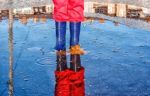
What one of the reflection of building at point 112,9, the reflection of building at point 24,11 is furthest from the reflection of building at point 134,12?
the reflection of building at point 24,11

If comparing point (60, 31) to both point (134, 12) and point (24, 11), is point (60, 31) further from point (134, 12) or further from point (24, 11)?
point (24, 11)

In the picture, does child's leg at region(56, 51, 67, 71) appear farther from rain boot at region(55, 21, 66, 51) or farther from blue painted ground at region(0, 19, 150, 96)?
rain boot at region(55, 21, 66, 51)

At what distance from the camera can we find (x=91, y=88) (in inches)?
158

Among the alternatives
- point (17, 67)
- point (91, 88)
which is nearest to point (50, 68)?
point (17, 67)

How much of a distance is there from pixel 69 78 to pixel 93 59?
1.12 meters

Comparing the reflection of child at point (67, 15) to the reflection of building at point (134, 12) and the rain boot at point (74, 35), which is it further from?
the reflection of building at point (134, 12)

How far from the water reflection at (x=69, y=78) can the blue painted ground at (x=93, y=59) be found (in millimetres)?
89

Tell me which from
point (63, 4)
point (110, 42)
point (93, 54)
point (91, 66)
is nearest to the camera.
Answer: point (63, 4)

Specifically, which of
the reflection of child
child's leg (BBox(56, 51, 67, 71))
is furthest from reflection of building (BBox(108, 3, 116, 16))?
the reflection of child

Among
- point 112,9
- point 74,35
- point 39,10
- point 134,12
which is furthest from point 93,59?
point 39,10

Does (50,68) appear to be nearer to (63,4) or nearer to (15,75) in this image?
(15,75)

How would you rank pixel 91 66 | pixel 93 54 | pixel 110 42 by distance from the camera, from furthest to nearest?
pixel 110 42 → pixel 93 54 → pixel 91 66

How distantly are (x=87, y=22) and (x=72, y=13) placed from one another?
10.6 feet

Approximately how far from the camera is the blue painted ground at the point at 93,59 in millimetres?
4062
